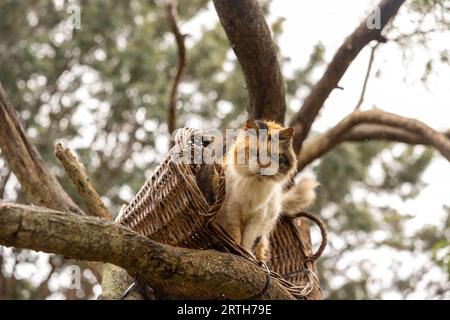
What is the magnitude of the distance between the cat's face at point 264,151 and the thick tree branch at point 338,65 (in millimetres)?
1824

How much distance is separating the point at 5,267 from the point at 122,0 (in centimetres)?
431

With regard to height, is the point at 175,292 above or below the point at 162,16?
below

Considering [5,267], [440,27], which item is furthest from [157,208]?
[5,267]

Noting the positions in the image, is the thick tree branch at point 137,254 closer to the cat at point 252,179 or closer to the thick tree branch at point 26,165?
the cat at point 252,179

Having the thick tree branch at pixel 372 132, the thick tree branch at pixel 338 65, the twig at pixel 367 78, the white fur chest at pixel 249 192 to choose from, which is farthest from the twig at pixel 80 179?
the twig at pixel 367 78

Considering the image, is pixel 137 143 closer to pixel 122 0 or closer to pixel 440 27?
pixel 122 0

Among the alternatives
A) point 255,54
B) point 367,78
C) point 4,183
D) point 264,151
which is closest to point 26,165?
point 255,54

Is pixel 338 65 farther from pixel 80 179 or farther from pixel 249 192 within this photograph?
pixel 80 179

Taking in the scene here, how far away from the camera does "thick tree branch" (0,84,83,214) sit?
437 cm

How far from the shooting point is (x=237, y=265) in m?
3.03

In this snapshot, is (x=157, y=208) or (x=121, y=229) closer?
(x=121, y=229)

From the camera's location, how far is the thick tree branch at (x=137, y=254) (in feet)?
7.18

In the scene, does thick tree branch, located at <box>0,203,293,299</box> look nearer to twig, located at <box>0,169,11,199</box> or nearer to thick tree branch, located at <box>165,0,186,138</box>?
thick tree branch, located at <box>165,0,186,138</box>

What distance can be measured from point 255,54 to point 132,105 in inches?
195
